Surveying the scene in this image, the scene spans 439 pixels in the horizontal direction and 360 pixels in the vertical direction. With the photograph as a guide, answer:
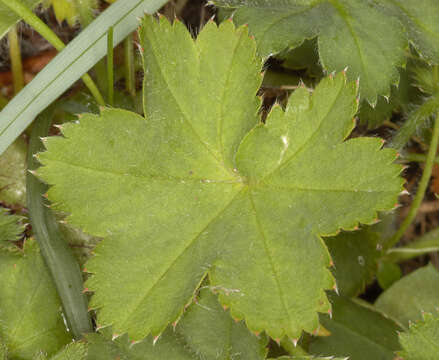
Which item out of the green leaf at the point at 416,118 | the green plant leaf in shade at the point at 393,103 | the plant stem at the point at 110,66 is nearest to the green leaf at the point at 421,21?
the green leaf at the point at 416,118

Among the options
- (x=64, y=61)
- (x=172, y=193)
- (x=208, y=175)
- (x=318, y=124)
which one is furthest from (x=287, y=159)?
(x=64, y=61)

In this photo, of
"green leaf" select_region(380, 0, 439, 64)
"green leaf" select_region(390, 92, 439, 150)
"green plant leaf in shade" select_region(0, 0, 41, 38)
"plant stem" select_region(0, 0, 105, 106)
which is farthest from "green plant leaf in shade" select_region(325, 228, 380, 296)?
"green plant leaf in shade" select_region(0, 0, 41, 38)

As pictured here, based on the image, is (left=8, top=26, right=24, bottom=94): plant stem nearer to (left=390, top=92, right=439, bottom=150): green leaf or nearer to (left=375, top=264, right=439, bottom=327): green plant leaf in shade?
(left=390, top=92, right=439, bottom=150): green leaf

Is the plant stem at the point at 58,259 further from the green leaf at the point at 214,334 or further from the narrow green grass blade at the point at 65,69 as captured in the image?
the green leaf at the point at 214,334

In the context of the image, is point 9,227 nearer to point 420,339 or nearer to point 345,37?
point 345,37

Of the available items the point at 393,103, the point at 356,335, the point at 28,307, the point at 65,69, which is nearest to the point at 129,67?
the point at 65,69
